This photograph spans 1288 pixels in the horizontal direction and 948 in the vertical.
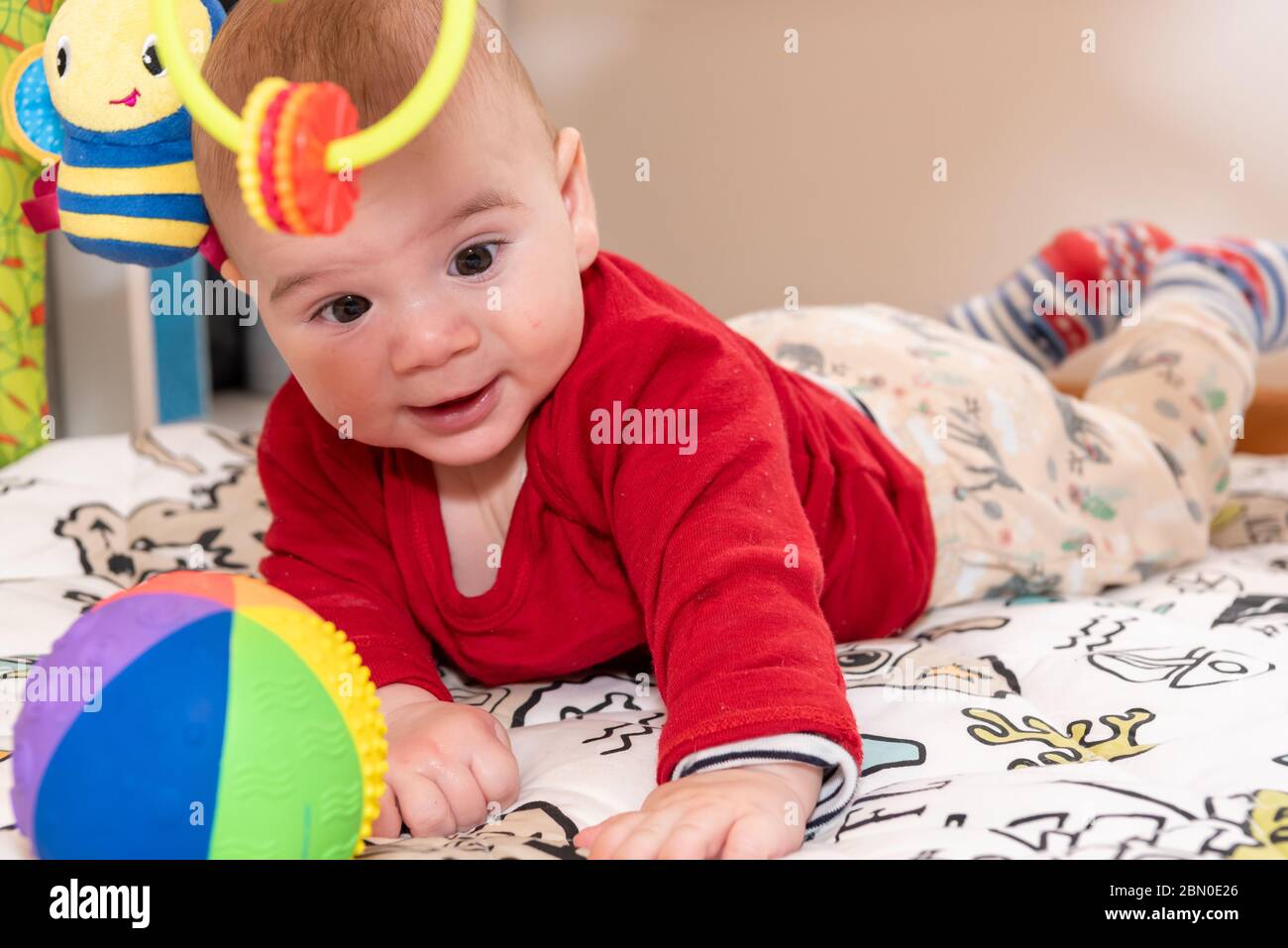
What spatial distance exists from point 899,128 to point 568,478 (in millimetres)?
1594

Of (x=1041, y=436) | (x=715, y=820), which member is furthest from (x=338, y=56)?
(x=1041, y=436)

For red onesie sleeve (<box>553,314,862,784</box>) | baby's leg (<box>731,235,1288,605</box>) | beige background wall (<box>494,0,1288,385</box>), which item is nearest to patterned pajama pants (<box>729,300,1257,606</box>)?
baby's leg (<box>731,235,1288,605</box>)

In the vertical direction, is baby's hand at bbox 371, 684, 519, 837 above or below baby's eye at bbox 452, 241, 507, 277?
below

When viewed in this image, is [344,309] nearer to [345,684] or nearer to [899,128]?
[345,684]

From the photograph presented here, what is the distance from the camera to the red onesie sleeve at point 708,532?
0.65 metres

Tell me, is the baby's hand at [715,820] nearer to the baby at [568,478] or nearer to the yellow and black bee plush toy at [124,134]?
the baby at [568,478]

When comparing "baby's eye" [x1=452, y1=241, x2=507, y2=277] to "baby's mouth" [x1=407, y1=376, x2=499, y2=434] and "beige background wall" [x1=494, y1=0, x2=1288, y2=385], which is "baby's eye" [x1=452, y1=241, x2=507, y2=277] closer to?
"baby's mouth" [x1=407, y1=376, x2=499, y2=434]

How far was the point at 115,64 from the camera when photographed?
764mm

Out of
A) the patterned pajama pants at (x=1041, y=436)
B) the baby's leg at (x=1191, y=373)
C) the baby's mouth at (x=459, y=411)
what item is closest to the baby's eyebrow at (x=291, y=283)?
the baby's mouth at (x=459, y=411)

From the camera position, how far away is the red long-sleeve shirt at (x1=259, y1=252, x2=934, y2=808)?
682 millimetres

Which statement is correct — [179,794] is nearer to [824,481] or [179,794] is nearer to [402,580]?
[402,580]

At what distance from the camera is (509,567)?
902mm
